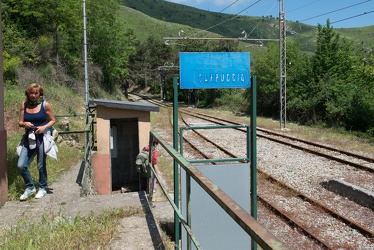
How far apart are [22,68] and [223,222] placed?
18565 millimetres

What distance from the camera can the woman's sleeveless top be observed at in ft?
17.6

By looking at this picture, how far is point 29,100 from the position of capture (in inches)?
212

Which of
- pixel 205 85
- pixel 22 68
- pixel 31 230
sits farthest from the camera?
pixel 22 68

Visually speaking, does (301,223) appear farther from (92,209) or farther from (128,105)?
(128,105)

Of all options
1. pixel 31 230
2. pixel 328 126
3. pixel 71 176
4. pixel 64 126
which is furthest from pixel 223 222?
pixel 328 126

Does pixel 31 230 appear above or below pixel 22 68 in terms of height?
below

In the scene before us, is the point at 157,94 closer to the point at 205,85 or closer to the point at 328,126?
the point at 328,126

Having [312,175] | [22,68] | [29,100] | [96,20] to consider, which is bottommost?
[312,175]

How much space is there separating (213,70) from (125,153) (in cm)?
804

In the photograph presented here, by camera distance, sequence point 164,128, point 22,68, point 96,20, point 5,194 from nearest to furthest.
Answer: point 5,194 < point 22,68 < point 164,128 < point 96,20

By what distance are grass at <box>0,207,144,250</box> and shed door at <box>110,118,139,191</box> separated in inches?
Result: 325

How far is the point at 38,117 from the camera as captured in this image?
5383 mm

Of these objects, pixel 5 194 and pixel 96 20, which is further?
pixel 96 20

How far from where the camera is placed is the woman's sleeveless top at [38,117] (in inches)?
211
